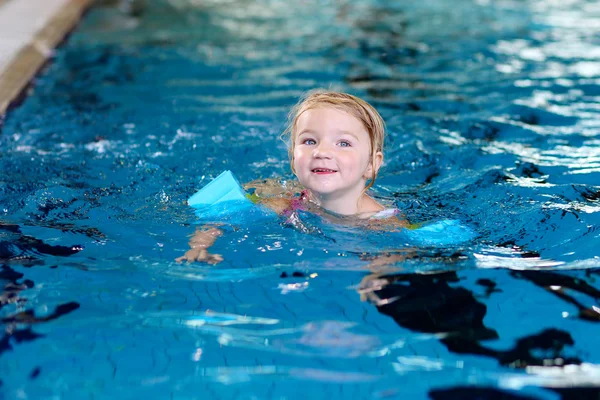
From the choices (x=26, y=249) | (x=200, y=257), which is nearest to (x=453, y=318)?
(x=200, y=257)

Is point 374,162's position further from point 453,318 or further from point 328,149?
point 453,318

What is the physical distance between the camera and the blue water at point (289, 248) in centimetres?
240

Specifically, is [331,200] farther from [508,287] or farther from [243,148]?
[243,148]

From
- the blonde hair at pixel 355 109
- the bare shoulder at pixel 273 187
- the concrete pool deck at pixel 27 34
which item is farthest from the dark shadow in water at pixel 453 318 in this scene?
the concrete pool deck at pixel 27 34

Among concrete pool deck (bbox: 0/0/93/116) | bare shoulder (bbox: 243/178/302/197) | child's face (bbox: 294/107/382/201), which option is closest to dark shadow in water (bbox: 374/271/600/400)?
child's face (bbox: 294/107/382/201)

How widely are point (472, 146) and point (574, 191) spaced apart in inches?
42.7

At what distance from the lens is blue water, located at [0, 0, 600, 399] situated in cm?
240

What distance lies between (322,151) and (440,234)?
653 millimetres

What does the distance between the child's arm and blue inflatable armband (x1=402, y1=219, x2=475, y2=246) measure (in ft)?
2.85

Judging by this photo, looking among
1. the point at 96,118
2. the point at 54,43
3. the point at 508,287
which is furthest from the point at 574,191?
the point at 54,43

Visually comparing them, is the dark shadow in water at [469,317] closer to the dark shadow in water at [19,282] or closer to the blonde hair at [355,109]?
the blonde hair at [355,109]

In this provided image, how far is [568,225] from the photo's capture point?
11.7 feet

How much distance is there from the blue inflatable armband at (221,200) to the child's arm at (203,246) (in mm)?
162

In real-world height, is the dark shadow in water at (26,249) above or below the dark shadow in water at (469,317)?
below
